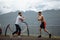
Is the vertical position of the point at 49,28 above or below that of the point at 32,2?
below

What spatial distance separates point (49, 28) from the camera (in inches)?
161

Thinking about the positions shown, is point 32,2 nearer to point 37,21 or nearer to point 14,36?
point 37,21

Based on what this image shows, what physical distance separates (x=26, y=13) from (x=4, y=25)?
554mm

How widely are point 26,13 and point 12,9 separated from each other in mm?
340

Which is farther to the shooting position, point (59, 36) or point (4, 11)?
point (4, 11)

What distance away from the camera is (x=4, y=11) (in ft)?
14.5

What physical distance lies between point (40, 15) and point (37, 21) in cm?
13

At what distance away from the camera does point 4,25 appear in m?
4.42

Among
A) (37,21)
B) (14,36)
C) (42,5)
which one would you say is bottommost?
(14,36)

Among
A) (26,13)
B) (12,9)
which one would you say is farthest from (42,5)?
(12,9)

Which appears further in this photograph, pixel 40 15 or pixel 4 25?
pixel 4 25

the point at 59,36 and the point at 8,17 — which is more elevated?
the point at 8,17

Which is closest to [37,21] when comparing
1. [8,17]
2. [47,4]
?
[47,4]

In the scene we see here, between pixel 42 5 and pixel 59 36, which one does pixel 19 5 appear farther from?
pixel 59 36
